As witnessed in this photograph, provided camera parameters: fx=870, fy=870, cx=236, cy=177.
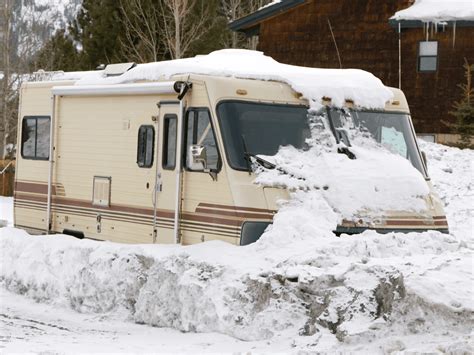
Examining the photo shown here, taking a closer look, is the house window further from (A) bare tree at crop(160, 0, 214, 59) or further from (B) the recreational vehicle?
(B) the recreational vehicle

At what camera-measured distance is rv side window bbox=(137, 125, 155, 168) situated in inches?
461

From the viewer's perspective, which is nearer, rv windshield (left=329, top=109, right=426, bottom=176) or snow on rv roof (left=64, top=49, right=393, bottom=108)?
snow on rv roof (left=64, top=49, right=393, bottom=108)

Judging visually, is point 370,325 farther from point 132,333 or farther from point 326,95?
point 326,95

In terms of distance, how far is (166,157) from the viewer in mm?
11445

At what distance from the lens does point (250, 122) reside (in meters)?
10.5

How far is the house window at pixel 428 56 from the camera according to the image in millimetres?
30422

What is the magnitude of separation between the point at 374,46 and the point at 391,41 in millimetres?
633

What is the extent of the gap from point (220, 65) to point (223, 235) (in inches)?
92.4

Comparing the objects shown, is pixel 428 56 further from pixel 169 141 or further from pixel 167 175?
pixel 167 175

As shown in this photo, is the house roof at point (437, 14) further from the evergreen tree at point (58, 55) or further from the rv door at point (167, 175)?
the rv door at point (167, 175)

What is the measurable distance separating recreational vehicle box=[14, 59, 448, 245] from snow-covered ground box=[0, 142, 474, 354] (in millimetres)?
513

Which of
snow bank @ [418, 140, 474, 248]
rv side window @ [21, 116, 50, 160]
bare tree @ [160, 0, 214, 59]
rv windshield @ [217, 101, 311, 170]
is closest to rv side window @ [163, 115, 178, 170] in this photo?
rv windshield @ [217, 101, 311, 170]

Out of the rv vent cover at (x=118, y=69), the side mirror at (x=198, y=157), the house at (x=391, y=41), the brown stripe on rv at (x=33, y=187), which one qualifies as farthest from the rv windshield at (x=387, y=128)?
the house at (x=391, y=41)

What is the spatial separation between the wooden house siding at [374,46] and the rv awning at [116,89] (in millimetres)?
19445
